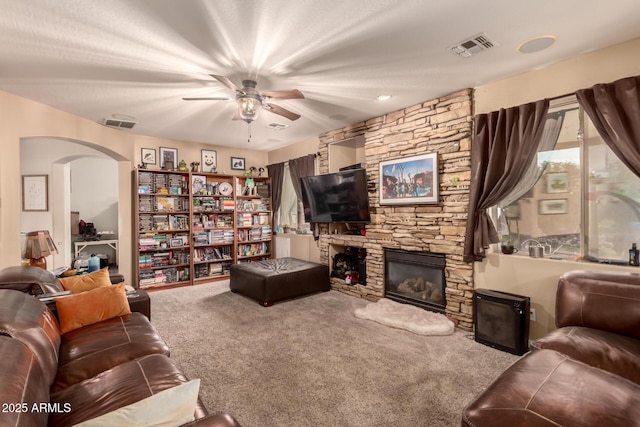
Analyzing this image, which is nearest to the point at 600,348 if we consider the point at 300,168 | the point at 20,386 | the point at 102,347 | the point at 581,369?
the point at 581,369

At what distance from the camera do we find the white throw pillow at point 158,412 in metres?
0.99

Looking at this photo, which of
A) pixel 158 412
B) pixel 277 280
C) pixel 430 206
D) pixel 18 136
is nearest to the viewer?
pixel 158 412

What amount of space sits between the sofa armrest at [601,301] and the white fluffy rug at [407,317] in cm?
116

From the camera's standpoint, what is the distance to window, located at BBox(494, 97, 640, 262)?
2523 mm

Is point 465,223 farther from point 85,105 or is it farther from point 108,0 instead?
Answer: point 85,105

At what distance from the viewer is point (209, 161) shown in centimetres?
596

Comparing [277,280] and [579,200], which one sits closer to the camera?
[579,200]

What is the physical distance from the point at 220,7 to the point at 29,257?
3.18 metres

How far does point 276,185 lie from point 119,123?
295cm

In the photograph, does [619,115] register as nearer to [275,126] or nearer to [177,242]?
[275,126]

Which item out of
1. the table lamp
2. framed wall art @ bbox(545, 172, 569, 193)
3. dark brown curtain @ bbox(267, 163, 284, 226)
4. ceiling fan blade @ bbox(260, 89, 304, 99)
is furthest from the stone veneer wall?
the table lamp

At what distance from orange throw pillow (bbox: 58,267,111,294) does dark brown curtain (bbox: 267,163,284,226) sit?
148 inches

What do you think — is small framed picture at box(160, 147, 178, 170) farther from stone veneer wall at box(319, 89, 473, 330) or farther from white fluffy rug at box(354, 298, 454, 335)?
white fluffy rug at box(354, 298, 454, 335)

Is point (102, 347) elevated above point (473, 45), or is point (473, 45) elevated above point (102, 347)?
point (473, 45)
